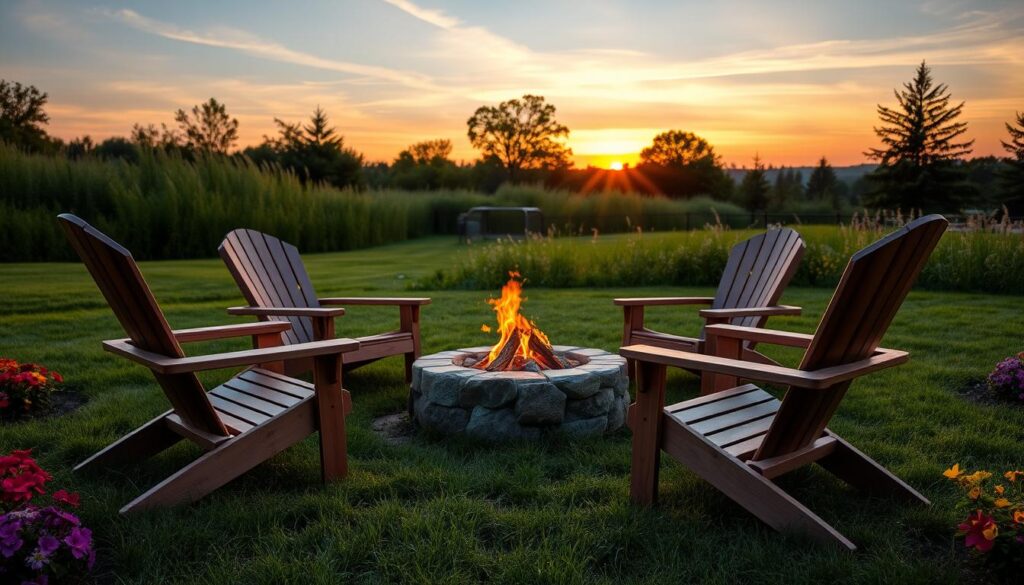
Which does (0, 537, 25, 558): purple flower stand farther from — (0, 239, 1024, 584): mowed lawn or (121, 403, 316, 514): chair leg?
(121, 403, 316, 514): chair leg

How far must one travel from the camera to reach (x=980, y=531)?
195 centimetres

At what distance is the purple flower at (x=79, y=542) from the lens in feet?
6.29

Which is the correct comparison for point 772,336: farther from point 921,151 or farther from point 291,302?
point 921,151

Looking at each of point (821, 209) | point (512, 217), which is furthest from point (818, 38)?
point (821, 209)

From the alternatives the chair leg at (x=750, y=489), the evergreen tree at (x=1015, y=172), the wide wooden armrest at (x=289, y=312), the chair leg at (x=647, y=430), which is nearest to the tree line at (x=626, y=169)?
the evergreen tree at (x=1015, y=172)

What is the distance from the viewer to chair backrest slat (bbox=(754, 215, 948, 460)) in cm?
197

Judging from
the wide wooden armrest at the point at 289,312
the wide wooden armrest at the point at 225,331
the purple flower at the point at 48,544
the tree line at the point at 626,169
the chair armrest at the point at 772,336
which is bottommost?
the purple flower at the point at 48,544

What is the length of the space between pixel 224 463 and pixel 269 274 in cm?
225

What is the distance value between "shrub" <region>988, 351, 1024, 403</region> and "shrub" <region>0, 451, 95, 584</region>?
4.43 meters

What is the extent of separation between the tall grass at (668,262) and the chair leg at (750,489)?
23.4 ft

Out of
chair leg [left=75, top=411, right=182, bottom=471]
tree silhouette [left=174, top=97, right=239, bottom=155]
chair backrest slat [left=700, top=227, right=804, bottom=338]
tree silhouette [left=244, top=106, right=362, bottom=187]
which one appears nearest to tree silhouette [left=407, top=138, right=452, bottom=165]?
tree silhouette [left=174, top=97, right=239, bottom=155]

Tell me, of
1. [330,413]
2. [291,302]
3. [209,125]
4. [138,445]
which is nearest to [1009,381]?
[330,413]

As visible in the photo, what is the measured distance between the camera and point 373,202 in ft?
61.3

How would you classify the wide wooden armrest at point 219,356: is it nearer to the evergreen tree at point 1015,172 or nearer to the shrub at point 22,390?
the shrub at point 22,390
